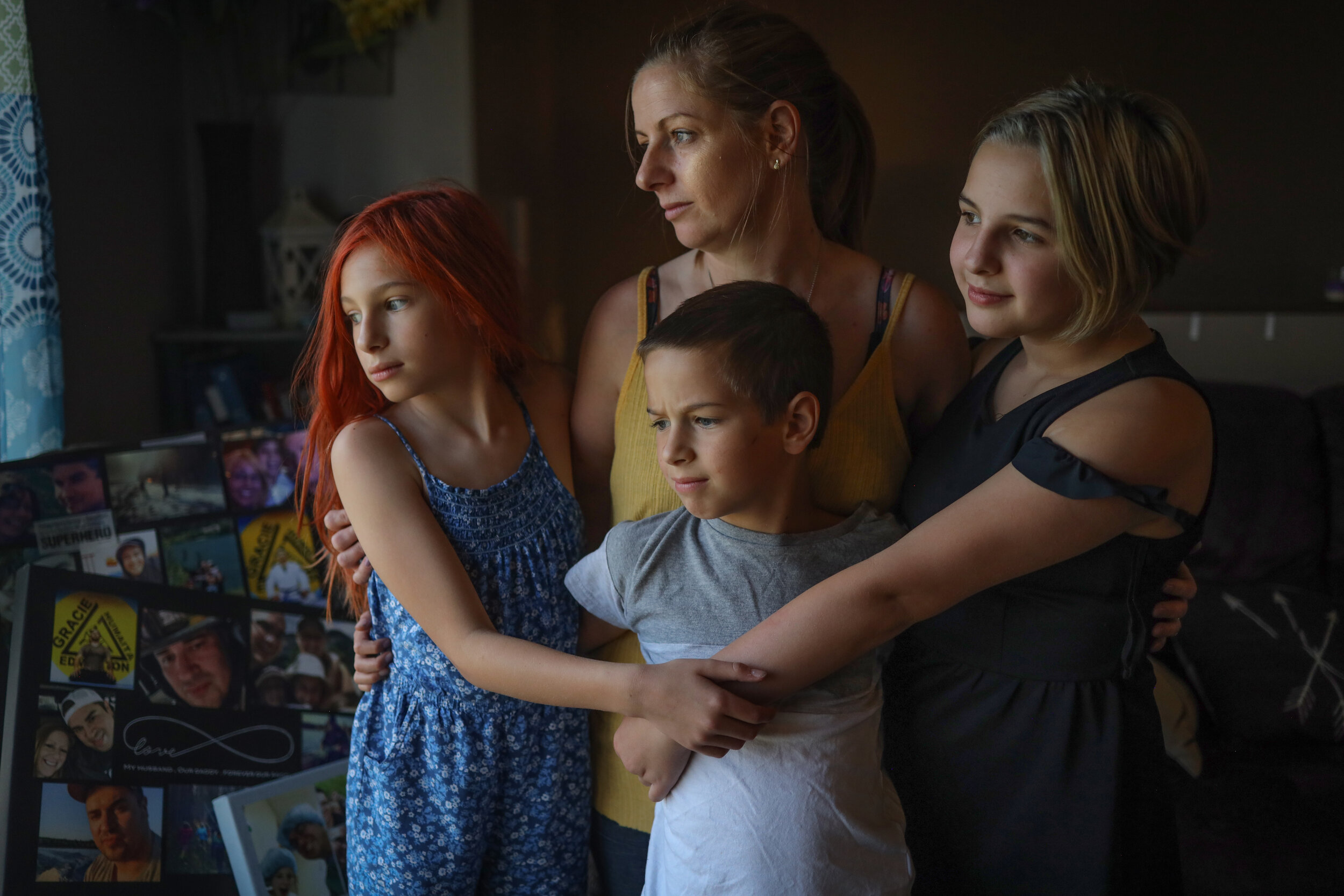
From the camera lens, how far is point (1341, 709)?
216 centimetres

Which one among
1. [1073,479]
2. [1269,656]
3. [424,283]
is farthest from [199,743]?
[1269,656]

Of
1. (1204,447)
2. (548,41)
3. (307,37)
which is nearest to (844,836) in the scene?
(1204,447)

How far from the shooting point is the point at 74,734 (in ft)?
4.91

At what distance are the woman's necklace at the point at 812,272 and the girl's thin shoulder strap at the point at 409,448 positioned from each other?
16.5 inches

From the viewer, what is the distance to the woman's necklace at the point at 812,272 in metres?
1.27

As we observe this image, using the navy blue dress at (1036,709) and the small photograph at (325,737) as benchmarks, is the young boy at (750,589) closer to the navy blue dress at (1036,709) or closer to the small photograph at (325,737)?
the navy blue dress at (1036,709)

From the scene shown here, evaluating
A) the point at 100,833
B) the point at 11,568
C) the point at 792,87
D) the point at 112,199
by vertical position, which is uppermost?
the point at 792,87

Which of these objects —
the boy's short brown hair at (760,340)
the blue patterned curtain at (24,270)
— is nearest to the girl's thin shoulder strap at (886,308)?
the boy's short brown hair at (760,340)

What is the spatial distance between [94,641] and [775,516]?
1.12m

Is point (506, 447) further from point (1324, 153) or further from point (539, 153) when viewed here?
point (1324, 153)

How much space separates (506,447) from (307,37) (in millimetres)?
2169

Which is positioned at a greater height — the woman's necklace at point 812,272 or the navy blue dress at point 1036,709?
the woman's necklace at point 812,272

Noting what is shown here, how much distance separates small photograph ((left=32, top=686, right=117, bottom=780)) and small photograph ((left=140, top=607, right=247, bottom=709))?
0.27 feet

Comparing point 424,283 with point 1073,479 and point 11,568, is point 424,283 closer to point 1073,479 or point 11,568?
point 1073,479
